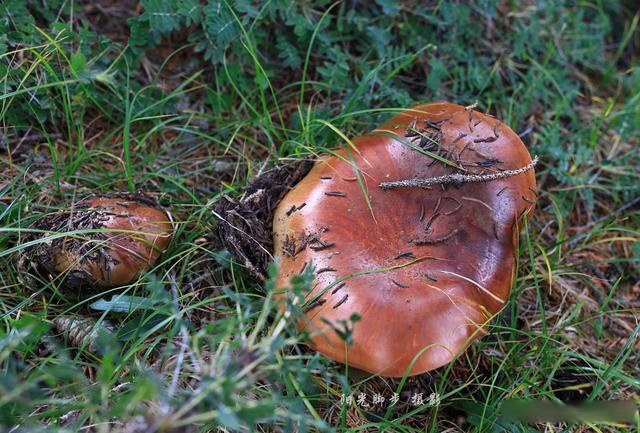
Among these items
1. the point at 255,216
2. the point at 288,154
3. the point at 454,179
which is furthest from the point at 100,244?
A: the point at 454,179

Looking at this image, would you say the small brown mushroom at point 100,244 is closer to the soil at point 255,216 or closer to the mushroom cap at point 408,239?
the soil at point 255,216

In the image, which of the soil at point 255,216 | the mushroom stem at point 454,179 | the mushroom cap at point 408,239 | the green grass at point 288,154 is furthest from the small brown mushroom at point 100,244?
the mushroom stem at point 454,179

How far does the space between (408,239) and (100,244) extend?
129 cm

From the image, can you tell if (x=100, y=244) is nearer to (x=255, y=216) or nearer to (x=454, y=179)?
(x=255, y=216)

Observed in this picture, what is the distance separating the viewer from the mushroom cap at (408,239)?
2102 mm

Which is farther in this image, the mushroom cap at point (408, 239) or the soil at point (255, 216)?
the soil at point (255, 216)

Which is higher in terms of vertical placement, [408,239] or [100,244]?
[100,244]

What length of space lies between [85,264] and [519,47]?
9.18 feet

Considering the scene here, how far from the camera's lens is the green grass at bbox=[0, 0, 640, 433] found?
2.32 meters

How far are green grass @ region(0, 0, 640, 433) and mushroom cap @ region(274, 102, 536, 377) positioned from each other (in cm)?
22

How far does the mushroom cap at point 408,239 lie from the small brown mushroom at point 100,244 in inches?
22.7

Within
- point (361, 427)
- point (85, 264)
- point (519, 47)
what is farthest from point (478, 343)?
point (519, 47)

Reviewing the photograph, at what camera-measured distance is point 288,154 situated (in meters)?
2.96

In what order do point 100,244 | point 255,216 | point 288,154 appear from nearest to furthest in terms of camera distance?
point 100,244
point 255,216
point 288,154
